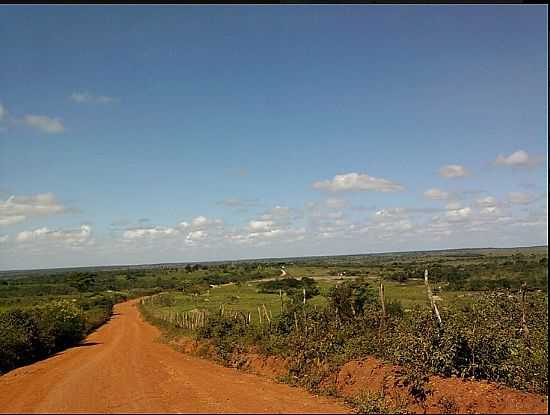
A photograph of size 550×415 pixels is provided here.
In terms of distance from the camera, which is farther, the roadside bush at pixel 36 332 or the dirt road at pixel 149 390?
the roadside bush at pixel 36 332

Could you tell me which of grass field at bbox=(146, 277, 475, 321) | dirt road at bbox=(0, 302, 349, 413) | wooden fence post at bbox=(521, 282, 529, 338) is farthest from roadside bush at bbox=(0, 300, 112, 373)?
wooden fence post at bbox=(521, 282, 529, 338)

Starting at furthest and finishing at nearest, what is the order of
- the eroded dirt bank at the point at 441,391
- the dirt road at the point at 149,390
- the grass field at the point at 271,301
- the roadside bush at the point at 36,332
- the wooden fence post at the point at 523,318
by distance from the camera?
the grass field at the point at 271,301, the roadside bush at the point at 36,332, the wooden fence post at the point at 523,318, the dirt road at the point at 149,390, the eroded dirt bank at the point at 441,391

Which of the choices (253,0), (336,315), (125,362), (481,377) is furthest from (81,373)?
(253,0)

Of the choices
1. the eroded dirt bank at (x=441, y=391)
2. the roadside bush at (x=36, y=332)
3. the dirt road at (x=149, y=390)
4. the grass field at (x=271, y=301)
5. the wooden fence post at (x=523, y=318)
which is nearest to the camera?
the eroded dirt bank at (x=441, y=391)

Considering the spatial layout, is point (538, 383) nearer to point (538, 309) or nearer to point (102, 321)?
point (538, 309)

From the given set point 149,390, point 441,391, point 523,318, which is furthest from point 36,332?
point 523,318

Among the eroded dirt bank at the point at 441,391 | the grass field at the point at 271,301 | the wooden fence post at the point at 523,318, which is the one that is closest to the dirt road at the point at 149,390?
the eroded dirt bank at the point at 441,391

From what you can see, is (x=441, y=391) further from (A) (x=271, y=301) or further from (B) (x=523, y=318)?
(A) (x=271, y=301)

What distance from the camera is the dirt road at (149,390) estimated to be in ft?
30.6

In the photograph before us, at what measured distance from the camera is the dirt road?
9.33m

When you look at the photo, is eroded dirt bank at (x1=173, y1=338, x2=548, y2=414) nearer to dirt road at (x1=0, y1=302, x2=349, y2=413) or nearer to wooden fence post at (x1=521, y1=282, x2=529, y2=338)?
dirt road at (x1=0, y1=302, x2=349, y2=413)

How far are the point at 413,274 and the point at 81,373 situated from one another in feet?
217

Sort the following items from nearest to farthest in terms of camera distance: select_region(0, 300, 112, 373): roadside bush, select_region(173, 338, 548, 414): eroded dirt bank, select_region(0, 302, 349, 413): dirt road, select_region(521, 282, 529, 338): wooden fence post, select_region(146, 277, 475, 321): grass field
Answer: select_region(173, 338, 548, 414): eroded dirt bank < select_region(0, 302, 349, 413): dirt road < select_region(521, 282, 529, 338): wooden fence post < select_region(0, 300, 112, 373): roadside bush < select_region(146, 277, 475, 321): grass field

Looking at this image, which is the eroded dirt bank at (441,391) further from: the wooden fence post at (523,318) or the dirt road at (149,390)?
the wooden fence post at (523,318)
